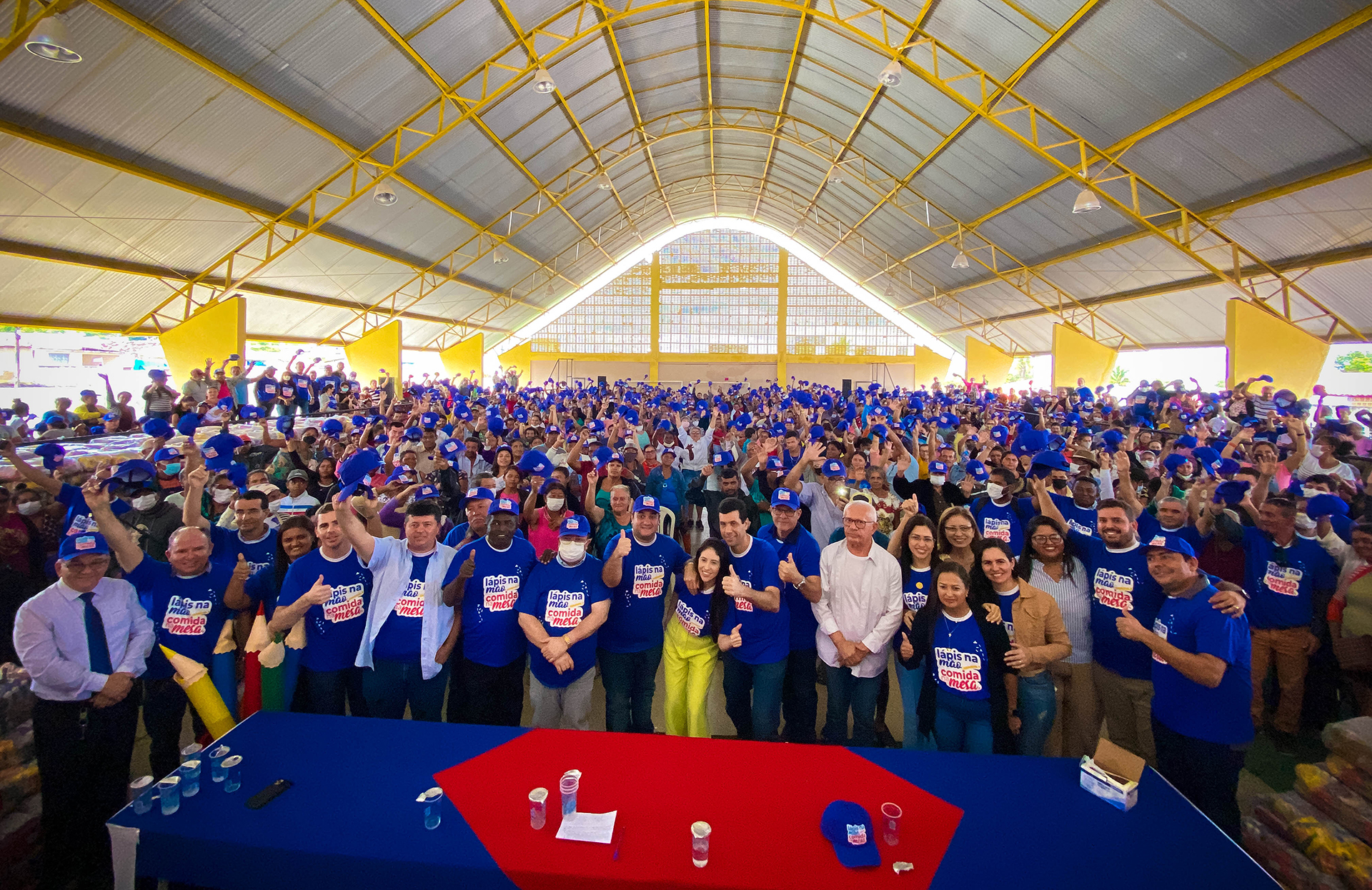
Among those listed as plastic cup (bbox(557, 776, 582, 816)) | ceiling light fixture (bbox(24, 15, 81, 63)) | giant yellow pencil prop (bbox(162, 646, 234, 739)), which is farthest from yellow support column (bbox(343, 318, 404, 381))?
plastic cup (bbox(557, 776, 582, 816))

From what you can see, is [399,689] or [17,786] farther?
[399,689]

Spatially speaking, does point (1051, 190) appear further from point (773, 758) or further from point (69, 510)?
point (69, 510)

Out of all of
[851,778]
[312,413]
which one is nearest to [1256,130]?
[851,778]

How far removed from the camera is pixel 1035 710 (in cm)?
306

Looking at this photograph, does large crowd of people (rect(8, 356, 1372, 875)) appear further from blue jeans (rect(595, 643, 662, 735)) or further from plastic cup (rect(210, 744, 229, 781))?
plastic cup (rect(210, 744, 229, 781))

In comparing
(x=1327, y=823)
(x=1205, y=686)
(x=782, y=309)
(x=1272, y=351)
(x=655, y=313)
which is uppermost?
(x=782, y=309)

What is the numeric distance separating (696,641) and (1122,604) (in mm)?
2301

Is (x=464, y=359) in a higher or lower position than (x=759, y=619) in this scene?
higher

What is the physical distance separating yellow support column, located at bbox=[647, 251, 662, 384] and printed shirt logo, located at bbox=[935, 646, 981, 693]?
102 feet

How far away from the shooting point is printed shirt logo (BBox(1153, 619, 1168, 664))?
2797 mm

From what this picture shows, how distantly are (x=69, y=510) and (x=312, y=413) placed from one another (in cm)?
900

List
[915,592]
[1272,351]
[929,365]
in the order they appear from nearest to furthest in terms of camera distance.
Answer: [915,592] → [1272,351] → [929,365]

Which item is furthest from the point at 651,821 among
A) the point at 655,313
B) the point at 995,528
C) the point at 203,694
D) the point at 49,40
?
the point at 655,313

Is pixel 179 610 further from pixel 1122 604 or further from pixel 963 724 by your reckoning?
pixel 1122 604
